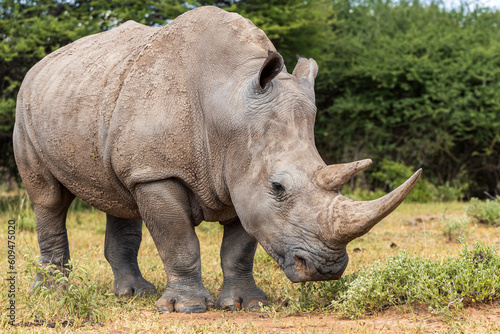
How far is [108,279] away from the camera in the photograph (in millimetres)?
6215

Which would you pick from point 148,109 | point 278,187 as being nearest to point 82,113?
point 148,109

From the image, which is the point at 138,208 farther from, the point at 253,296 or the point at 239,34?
the point at 239,34

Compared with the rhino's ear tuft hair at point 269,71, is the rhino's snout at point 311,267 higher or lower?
lower

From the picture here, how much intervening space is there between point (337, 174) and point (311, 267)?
594 millimetres

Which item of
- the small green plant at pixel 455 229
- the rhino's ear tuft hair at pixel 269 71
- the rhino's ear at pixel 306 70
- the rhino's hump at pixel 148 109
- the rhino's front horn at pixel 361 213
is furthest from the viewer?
the small green plant at pixel 455 229

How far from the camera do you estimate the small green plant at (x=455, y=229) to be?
750cm

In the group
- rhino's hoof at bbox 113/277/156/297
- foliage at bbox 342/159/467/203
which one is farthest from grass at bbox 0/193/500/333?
foliage at bbox 342/159/467/203

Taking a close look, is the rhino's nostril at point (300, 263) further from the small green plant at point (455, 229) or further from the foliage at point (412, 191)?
the foliage at point (412, 191)

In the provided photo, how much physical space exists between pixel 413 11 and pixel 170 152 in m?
13.7

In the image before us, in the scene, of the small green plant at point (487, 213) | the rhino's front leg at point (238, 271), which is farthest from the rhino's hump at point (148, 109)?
the small green plant at point (487, 213)

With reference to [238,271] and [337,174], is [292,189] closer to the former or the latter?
[337,174]

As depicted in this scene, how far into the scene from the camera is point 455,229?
7.70 metres

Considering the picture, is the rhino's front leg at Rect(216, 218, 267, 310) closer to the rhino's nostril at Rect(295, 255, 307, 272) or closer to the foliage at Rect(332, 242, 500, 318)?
the foliage at Rect(332, 242, 500, 318)

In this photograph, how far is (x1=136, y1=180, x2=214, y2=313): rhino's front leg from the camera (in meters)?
A: 4.67
